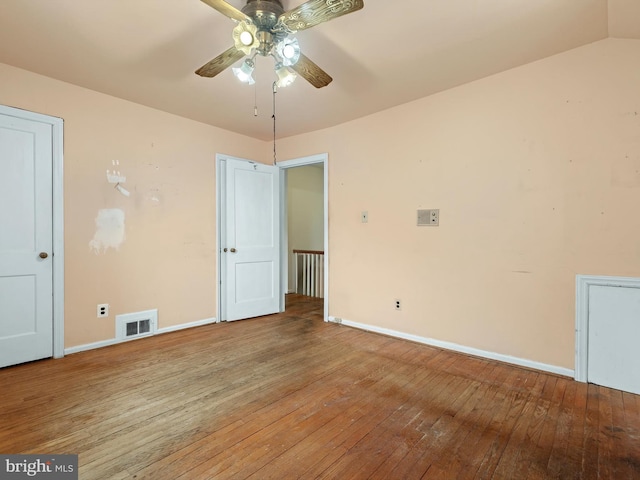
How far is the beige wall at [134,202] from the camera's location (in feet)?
9.33

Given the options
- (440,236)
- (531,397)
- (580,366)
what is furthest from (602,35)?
(531,397)

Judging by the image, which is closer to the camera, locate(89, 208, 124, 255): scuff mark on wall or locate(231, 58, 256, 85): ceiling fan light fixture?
locate(231, 58, 256, 85): ceiling fan light fixture

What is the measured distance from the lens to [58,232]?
2785mm

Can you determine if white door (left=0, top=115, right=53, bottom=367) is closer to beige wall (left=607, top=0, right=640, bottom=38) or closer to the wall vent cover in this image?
the wall vent cover

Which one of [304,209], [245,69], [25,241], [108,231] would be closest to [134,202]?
[108,231]

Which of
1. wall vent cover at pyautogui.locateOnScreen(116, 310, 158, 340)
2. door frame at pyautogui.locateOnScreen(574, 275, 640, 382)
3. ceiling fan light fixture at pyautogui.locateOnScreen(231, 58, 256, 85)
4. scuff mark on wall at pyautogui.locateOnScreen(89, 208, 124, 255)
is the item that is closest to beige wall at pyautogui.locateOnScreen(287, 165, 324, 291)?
wall vent cover at pyautogui.locateOnScreen(116, 310, 158, 340)

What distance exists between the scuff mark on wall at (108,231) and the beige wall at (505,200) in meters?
2.62

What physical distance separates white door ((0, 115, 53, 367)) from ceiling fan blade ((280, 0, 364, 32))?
257 centimetres

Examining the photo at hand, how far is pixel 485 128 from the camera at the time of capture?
2738mm

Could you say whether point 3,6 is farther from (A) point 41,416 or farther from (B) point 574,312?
(B) point 574,312

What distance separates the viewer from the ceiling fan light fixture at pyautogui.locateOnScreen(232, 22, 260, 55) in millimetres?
1676

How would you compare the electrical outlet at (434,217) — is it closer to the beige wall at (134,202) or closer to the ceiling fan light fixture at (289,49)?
the ceiling fan light fixture at (289,49)

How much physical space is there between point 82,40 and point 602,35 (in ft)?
12.3

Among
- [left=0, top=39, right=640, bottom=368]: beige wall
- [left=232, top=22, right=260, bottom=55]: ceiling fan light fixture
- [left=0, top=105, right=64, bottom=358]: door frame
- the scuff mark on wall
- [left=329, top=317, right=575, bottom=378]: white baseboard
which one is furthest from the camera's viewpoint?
the scuff mark on wall
